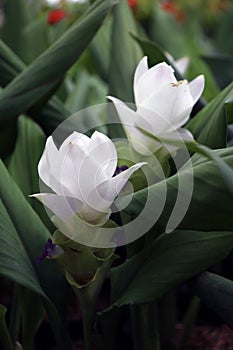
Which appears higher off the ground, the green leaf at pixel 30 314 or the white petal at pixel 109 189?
the white petal at pixel 109 189

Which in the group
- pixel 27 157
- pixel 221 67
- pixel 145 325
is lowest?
pixel 221 67

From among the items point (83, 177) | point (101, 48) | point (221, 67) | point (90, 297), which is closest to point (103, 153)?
point (83, 177)

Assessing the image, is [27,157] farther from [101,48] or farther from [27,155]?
[101,48]

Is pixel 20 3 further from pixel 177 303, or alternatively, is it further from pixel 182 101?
pixel 182 101

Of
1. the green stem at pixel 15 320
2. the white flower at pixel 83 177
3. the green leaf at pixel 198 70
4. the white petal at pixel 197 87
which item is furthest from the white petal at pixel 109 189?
the green leaf at pixel 198 70

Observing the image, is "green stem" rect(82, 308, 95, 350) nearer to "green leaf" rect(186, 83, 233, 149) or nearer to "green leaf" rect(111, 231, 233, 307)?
"green leaf" rect(111, 231, 233, 307)

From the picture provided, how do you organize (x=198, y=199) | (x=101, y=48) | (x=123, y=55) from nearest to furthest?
1. (x=198, y=199)
2. (x=123, y=55)
3. (x=101, y=48)

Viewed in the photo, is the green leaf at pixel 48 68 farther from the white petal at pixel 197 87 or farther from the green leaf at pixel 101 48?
the green leaf at pixel 101 48
